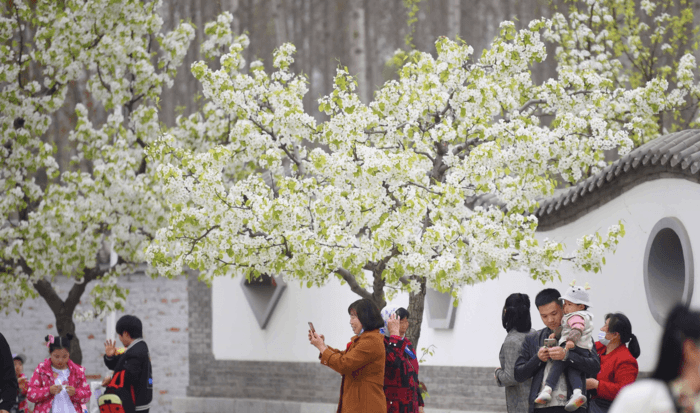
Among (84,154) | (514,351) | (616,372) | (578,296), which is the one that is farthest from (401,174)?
(84,154)

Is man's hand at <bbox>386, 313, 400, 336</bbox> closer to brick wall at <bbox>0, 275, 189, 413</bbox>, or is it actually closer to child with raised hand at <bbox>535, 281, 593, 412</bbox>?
child with raised hand at <bbox>535, 281, 593, 412</bbox>

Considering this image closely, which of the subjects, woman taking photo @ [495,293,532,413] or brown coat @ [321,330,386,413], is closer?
woman taking photo @ [495,293,532,413]

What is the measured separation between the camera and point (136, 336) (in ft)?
23.9

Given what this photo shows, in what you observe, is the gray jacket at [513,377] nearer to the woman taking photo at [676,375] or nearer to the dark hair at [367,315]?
the dark hair at [367,315]

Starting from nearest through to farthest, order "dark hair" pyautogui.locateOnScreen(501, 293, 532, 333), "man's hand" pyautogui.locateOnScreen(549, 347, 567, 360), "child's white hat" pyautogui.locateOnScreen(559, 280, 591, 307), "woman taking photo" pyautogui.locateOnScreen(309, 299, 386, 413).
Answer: "man's hand" pyautogui.locateOnScreen(549, 347, 567, 360), "child's white hat" pyautogui.locateOnScreen(559, 280, 591, 307), "dark hair" pyautogui.locateOnScreen(501, 293, 532, 333), "woman taking photo" pyautogui.locateOnScreen(309, 299, 386, 413)

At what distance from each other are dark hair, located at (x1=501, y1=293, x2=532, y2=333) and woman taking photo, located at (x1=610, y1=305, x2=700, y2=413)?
3.36 m

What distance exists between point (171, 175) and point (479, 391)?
551 cm

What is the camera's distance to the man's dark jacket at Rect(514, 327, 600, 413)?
5.32 meters

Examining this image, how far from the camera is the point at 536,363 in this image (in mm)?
5465

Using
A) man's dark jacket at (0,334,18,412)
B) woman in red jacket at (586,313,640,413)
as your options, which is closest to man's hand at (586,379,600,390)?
woman in red jacket at (586,313,640,413)

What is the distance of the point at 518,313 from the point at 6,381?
11.4 ft

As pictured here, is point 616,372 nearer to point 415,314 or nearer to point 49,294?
point 415,314

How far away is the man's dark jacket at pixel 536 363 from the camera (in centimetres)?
532

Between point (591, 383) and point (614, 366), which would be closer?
point (591, 383)
